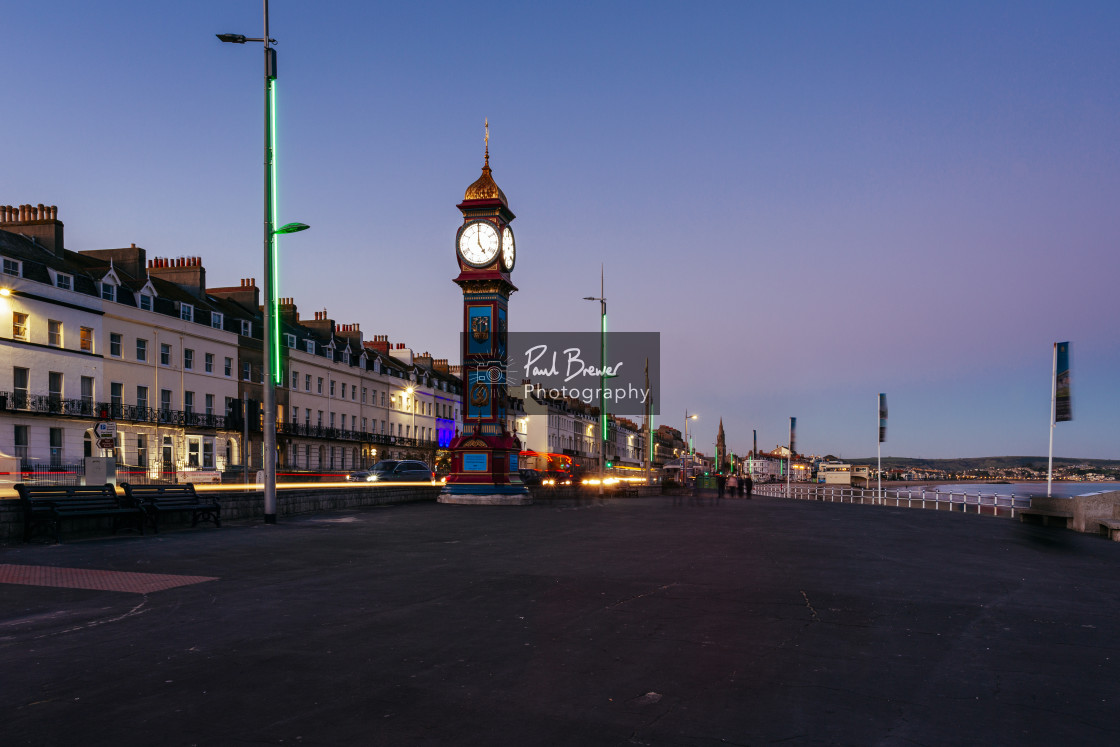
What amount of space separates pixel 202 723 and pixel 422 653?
6.39ft

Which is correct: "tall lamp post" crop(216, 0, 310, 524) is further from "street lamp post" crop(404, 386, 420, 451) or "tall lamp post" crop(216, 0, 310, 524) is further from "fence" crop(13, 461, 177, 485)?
"street lamp post" crop(404, 386, 420, 451)

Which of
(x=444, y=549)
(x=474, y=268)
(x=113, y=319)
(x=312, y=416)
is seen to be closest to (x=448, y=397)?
(x=312, y=416)

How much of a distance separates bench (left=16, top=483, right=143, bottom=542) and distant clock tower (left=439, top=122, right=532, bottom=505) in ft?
55.9

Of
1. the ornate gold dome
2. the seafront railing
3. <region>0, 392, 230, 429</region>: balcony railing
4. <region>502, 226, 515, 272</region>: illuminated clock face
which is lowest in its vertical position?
the seafront railing

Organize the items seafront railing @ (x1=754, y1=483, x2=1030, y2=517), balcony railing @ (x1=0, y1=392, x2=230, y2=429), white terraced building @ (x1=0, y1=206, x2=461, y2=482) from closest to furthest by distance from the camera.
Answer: seafront railing @ (x1=754, y1=483, x2=1030, y2=517)
balcony railing @ (x1=0, y1=392, x2=230, y2=429)
white terraced building @ (x1=0, y1=206, x2=461, y2=482)

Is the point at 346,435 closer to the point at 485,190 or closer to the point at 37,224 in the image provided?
the point at 37,224

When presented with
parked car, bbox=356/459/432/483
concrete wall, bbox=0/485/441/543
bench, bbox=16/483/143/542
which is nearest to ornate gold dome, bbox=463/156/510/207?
concrete wall, bbox=0/485/441/543

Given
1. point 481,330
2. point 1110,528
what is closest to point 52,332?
point 481,330

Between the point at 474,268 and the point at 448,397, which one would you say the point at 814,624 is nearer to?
the point at 474,268

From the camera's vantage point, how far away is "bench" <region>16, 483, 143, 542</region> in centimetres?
1377

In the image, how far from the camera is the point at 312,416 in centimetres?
6494

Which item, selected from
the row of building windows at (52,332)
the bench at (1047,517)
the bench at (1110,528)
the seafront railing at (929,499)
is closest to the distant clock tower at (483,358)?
the bench at (1047,517)

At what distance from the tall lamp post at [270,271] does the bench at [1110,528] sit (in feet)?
68.2

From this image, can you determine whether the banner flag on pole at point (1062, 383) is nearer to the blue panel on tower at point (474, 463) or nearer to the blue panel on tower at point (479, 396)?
the blue panel on tower at point (479, 396)
